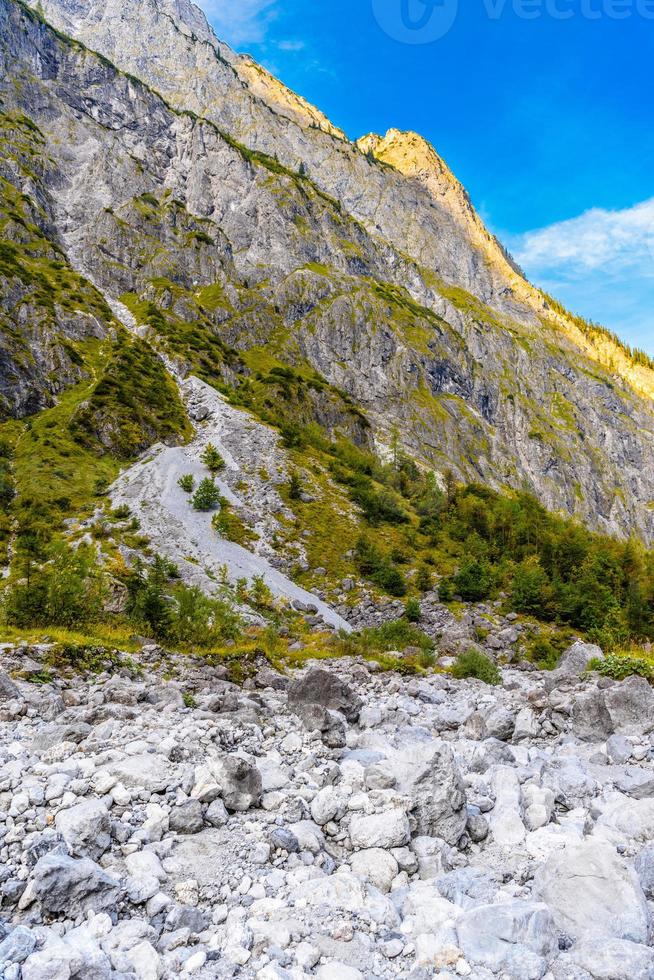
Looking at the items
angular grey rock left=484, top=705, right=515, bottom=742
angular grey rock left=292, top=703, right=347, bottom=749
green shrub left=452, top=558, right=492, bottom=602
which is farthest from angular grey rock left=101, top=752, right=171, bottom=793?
green shrub left=452, top=558, right=492, bottom=602

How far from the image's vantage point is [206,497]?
220 ft

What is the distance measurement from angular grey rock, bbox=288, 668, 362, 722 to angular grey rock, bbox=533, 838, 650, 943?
8508 millimetres

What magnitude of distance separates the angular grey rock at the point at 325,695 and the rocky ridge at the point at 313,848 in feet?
5.03

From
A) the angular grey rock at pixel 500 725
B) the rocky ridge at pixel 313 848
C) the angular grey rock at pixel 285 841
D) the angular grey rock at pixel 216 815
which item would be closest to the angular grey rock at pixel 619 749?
the rocky ridge at pixel 313 848

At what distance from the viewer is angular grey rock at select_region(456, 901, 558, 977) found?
521cm

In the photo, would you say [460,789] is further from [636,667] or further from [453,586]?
[453,586]

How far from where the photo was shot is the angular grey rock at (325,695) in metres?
14.9

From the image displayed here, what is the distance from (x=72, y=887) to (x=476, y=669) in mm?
24084

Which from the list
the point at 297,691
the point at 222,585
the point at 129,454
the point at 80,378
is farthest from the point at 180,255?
the point at 297,691

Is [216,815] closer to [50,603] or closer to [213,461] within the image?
[50,603]

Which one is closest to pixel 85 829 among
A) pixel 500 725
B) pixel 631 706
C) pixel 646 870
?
pixel 646 870

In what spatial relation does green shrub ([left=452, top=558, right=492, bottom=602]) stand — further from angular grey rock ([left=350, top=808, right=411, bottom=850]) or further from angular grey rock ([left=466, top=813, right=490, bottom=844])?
angular grey rock ([left=350, top=808, right=411, bottom=850])

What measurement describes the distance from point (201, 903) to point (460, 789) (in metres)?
4.51

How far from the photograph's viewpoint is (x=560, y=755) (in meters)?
11.9
